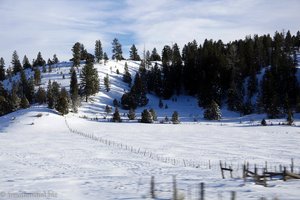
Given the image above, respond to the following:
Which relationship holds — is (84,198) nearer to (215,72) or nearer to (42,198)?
(42,198)

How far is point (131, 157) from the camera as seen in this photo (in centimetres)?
4006

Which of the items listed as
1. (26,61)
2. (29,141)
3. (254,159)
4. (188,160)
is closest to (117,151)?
(188,160)

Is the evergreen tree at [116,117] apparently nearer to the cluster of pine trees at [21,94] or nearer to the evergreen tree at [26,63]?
the cluster of pine trees at [21,94]

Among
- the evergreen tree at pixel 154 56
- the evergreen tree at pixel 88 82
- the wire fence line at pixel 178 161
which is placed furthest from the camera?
the evergreen tree at pixel 154 56

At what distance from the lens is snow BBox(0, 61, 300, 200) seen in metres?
21.8

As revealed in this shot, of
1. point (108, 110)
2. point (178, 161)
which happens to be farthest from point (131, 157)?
point (108, 110)

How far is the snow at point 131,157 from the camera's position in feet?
71.5

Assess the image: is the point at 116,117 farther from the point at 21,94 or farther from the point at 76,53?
the point at 76,53

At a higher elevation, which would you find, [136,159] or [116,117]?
[116,117]

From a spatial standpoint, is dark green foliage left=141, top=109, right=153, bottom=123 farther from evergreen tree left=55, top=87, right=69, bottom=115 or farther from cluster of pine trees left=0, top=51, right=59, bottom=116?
cluster of pine trees left=0, top=51, right=59, bottom=116

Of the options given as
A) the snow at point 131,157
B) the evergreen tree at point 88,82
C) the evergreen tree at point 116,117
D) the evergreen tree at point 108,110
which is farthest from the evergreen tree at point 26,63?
the evergreen tree at point 116,117

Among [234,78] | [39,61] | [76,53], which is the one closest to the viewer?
[234,78]

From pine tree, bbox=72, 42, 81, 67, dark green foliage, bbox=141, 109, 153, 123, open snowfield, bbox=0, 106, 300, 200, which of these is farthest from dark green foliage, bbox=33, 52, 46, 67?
dark green foliage, bbox=141, 109, 153, 123

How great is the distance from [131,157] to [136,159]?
5.69 ft
